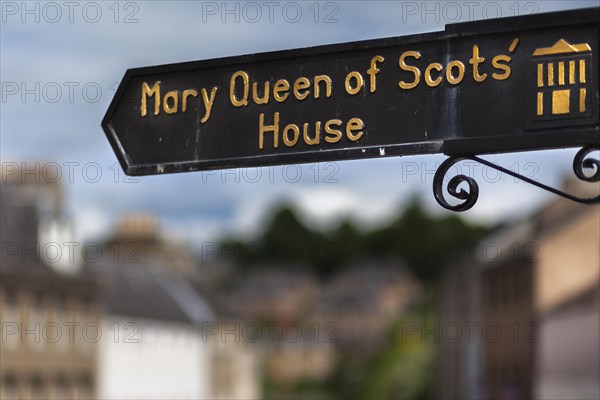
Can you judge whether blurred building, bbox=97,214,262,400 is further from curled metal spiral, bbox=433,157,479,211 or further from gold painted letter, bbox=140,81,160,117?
curled metal spiral, bbox=433,157,479,211

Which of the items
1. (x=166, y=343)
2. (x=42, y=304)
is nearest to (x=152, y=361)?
(x=166, y=343)

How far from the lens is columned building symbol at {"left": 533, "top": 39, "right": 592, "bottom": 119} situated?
13.2 feet

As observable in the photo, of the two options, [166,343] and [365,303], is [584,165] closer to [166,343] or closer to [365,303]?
[166,343]

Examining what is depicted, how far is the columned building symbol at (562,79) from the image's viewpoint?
13.2 ft

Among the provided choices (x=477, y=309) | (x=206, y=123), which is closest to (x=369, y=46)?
(x=206, y=123)

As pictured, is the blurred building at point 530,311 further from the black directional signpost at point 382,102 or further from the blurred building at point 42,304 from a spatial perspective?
the black directional signpost at point 382,102

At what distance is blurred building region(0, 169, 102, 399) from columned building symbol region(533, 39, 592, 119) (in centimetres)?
3768

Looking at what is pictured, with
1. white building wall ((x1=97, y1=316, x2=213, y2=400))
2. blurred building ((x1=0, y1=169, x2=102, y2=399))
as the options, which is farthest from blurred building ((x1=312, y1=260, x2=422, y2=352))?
blurred building ((x1=0, y1=169, x2=102, y2=399))

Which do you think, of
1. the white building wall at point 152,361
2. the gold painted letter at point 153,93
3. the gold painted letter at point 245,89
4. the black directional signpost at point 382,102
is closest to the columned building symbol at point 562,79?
the black directional signpost at point 382,102

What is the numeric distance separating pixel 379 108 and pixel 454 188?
40cm

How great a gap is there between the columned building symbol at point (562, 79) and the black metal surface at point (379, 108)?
0.6 inches

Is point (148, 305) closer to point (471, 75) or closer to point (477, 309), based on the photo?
point (477, 309)

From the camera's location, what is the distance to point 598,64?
13.1 feet

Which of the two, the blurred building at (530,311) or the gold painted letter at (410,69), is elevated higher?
the gold painted letter at (410,69)
